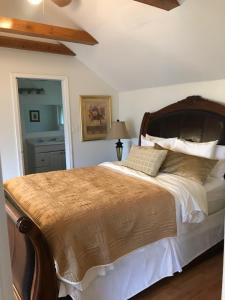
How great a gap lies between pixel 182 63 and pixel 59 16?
5.78 feet

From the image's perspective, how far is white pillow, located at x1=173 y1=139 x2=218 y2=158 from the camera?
2834mm

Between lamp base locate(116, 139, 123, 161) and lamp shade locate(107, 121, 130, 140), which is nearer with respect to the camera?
lamp shade locate(107, 121, 130, 140)

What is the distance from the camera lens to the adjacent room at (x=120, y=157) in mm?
1685

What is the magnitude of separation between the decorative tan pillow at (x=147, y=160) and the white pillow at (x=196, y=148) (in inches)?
15.7

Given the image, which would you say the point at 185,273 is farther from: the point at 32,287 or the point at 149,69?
the point at 149,69

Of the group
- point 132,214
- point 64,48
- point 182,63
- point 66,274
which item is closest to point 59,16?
point 64,48

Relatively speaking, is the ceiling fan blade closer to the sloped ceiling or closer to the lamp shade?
the sloped ceiling

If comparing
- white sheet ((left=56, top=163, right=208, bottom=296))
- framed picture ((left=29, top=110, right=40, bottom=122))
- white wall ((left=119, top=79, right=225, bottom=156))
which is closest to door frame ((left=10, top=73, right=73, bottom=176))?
white wall ((left=119, top=79, right=225, bottom=156))

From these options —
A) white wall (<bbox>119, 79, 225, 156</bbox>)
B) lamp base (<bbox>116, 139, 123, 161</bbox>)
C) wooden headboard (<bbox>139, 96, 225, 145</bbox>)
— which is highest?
white wall (<bbox>119, 79, 225, 156</bbox>)

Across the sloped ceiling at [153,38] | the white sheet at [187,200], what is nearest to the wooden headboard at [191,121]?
the sloped ceiling at [153,38]

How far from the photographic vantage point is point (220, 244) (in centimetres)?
262

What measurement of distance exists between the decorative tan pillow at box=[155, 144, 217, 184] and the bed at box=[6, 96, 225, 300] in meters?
0.16

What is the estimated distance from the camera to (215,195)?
8.30 ft

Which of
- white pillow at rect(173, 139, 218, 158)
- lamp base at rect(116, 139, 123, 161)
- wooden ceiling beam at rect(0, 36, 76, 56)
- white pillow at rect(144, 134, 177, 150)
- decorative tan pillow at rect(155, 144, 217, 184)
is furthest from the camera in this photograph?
lamp base at rect(116, 139, 123, 161)
